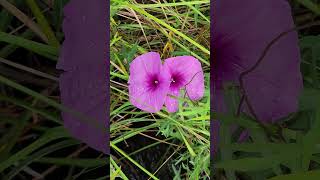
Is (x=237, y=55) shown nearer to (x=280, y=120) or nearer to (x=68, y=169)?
(x=280, y=120)

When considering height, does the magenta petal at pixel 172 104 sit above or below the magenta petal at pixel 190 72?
below

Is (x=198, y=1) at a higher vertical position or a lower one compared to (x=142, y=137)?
higher

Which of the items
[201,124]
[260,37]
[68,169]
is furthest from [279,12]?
[68,169]

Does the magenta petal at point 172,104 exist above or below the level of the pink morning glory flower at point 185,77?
below

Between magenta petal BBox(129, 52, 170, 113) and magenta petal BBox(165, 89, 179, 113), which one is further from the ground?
magenta petal BBox(129, 52, 170, 113)

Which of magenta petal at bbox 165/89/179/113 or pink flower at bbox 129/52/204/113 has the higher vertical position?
pink flower at bbox 129/52/204/113
